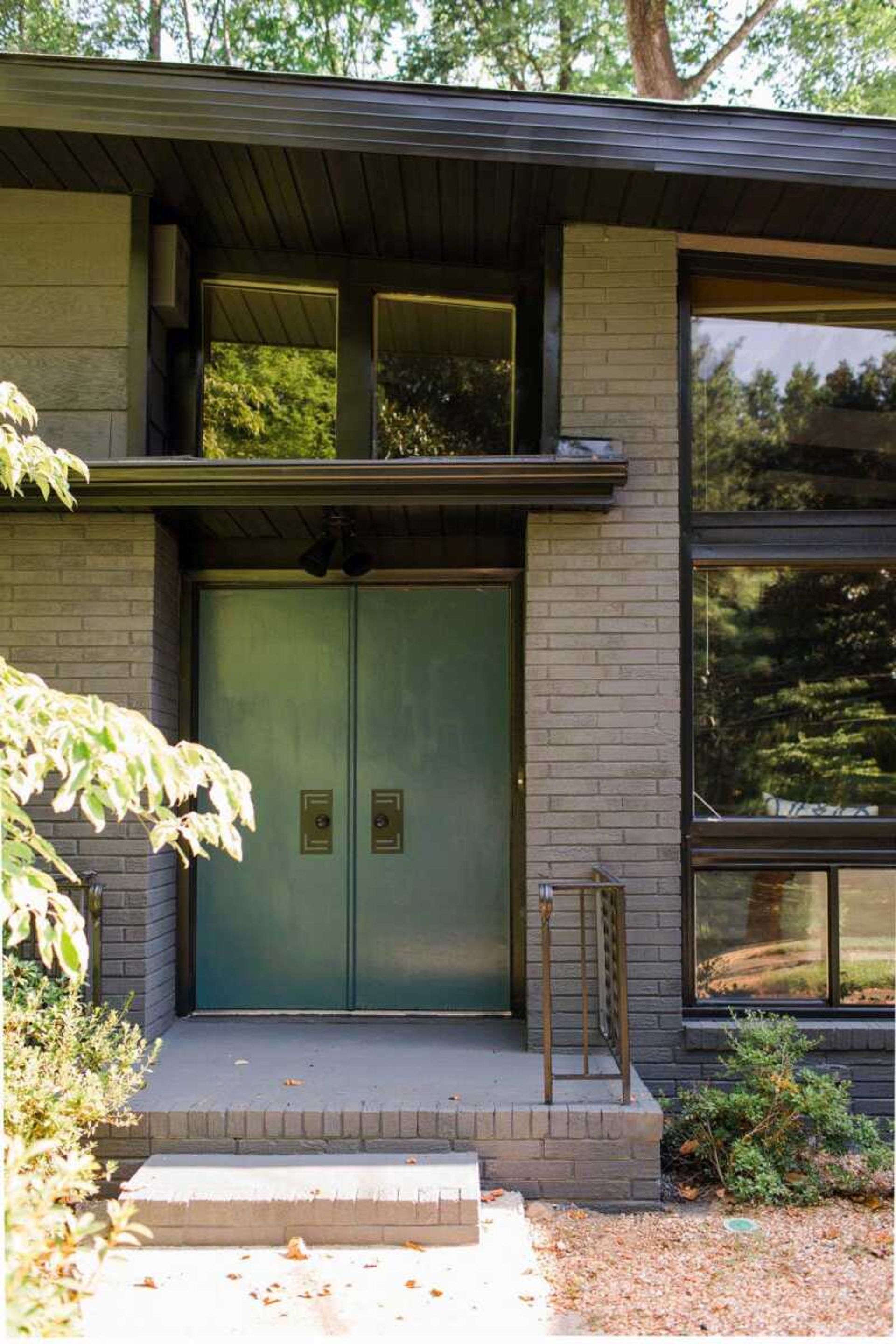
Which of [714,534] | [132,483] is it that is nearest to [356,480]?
[132,483]

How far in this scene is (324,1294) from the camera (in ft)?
11.5

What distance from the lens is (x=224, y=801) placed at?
2.48m

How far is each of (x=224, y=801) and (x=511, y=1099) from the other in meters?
2.51

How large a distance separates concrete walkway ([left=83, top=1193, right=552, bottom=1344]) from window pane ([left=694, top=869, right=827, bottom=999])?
69.2 inches

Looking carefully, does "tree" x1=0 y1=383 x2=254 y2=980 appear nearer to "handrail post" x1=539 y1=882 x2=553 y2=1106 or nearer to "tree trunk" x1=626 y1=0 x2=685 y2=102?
"handrail post" x1=539 y1=882 x2=553 y2=1106

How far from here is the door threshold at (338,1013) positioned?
5641 mm

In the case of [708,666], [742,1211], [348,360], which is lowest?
[742,1211]

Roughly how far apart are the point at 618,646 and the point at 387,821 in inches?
60.0

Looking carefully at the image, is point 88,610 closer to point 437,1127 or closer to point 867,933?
point 437,1127

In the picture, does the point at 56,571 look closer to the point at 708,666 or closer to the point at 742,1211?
the point at 708,666

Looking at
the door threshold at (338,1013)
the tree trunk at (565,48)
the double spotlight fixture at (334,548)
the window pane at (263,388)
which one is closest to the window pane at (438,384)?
the window pane at (263,388)

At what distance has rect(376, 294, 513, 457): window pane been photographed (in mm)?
5691

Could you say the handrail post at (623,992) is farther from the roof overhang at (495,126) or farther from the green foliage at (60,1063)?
the roof overhang at (495,126)

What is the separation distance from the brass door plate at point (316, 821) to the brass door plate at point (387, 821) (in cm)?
21
